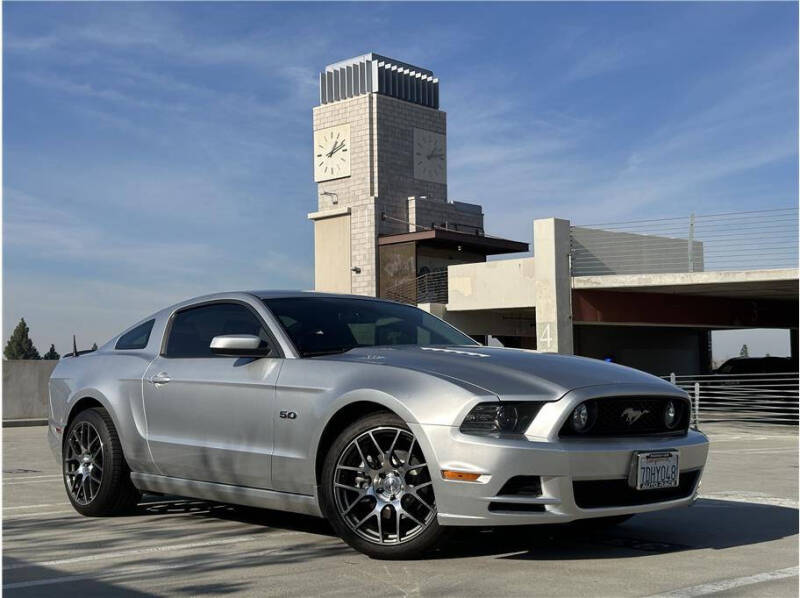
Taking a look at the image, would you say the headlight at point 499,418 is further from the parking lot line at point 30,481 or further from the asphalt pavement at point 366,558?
the parking lot line at point 30,481

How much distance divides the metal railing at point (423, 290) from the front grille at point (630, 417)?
3597cm

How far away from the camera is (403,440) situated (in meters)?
5.45

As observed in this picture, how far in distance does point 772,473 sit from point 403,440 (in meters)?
6.87

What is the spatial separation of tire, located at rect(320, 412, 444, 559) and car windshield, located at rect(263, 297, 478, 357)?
823mm

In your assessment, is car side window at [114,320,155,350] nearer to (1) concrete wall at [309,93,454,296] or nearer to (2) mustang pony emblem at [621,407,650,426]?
(2) mustang pony emblem at [621,407,650,426]

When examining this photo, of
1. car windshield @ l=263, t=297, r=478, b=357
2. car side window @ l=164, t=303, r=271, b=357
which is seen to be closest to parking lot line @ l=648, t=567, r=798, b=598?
car windshield @ l=263, t=297, r=478, b=357

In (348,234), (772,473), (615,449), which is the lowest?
(772,473)

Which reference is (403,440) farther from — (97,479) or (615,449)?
(97,479)

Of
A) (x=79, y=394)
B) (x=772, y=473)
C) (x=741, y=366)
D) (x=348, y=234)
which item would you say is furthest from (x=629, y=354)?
(x=79, y=394)

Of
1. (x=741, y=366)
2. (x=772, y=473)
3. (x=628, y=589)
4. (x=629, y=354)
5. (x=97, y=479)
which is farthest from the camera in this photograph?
(x=629, y=354)

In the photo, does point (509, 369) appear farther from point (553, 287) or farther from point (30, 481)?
point (553, 287)

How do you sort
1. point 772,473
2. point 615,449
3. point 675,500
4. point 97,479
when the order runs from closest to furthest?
1. point 615,449
2. point 675,500
3. point 97,479
4. point 772,473

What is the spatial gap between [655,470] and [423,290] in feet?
130

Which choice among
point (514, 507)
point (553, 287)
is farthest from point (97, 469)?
point (553, 287)
